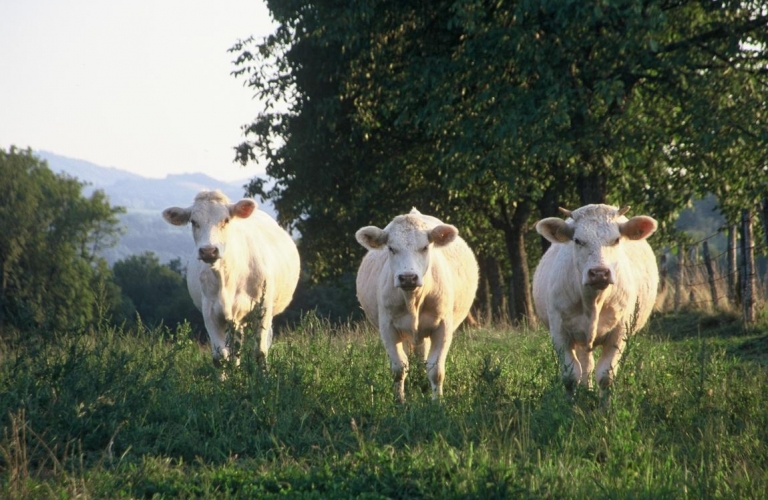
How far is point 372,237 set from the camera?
32.9 feet

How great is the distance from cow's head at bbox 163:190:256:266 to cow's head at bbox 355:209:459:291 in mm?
1602

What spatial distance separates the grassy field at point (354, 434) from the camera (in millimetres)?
5980

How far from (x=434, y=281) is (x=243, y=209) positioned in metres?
2.46

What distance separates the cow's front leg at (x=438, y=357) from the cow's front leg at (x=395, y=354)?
0.87 feet

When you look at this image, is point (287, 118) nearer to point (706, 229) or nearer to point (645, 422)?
point (645, 422)

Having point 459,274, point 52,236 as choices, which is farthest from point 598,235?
point 52,236

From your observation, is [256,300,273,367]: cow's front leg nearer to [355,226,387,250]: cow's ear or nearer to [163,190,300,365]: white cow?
[163,190,300,365]: white cow

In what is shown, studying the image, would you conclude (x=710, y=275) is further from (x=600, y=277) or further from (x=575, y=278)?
(x=600, y=277)

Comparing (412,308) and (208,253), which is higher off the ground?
(208,253)

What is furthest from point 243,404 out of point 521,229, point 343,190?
point 521,229

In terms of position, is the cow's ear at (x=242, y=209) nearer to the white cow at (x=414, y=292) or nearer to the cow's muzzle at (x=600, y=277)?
the white cow at (x=414, y=292)

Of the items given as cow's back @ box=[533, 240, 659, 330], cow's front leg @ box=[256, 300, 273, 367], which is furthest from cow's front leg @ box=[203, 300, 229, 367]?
cow's back @ box=[533, 240, 659, 330]

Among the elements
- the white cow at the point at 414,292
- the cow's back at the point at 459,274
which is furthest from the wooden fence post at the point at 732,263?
the white cow at the point at 414,292

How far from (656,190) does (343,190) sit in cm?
820
